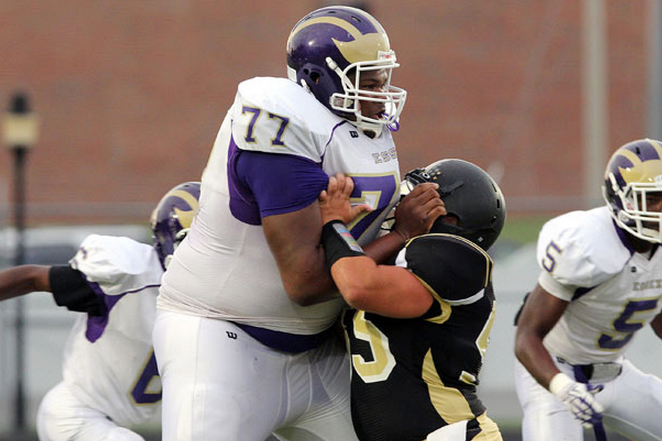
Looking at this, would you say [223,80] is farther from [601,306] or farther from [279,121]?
[279,121]

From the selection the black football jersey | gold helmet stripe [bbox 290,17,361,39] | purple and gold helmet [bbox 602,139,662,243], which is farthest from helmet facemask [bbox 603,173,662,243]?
gold helmet stripe [bbox 290,17,361,39]

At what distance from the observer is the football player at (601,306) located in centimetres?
404

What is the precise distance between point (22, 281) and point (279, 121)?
1541 mm

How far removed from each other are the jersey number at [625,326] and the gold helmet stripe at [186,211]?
1.72 metres

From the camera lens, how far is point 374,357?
10.1 feet

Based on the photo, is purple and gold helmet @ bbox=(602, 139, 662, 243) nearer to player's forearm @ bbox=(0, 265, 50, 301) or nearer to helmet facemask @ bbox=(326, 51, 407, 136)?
helmet facemask @ bbox=(326, 51, 407, 136)

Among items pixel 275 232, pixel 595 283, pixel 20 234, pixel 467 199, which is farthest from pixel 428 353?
pixel 20 234

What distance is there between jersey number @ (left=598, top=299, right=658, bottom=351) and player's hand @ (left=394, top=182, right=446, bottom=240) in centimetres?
140

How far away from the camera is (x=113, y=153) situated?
19766 mm

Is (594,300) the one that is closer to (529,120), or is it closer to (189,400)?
(189,400)

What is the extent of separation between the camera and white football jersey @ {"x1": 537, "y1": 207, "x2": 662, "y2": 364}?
13.2ft

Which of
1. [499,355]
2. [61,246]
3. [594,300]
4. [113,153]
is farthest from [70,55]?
[594,300]

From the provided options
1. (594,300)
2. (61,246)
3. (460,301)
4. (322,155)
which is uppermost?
(322,155)

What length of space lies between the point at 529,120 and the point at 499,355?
1339 cm
